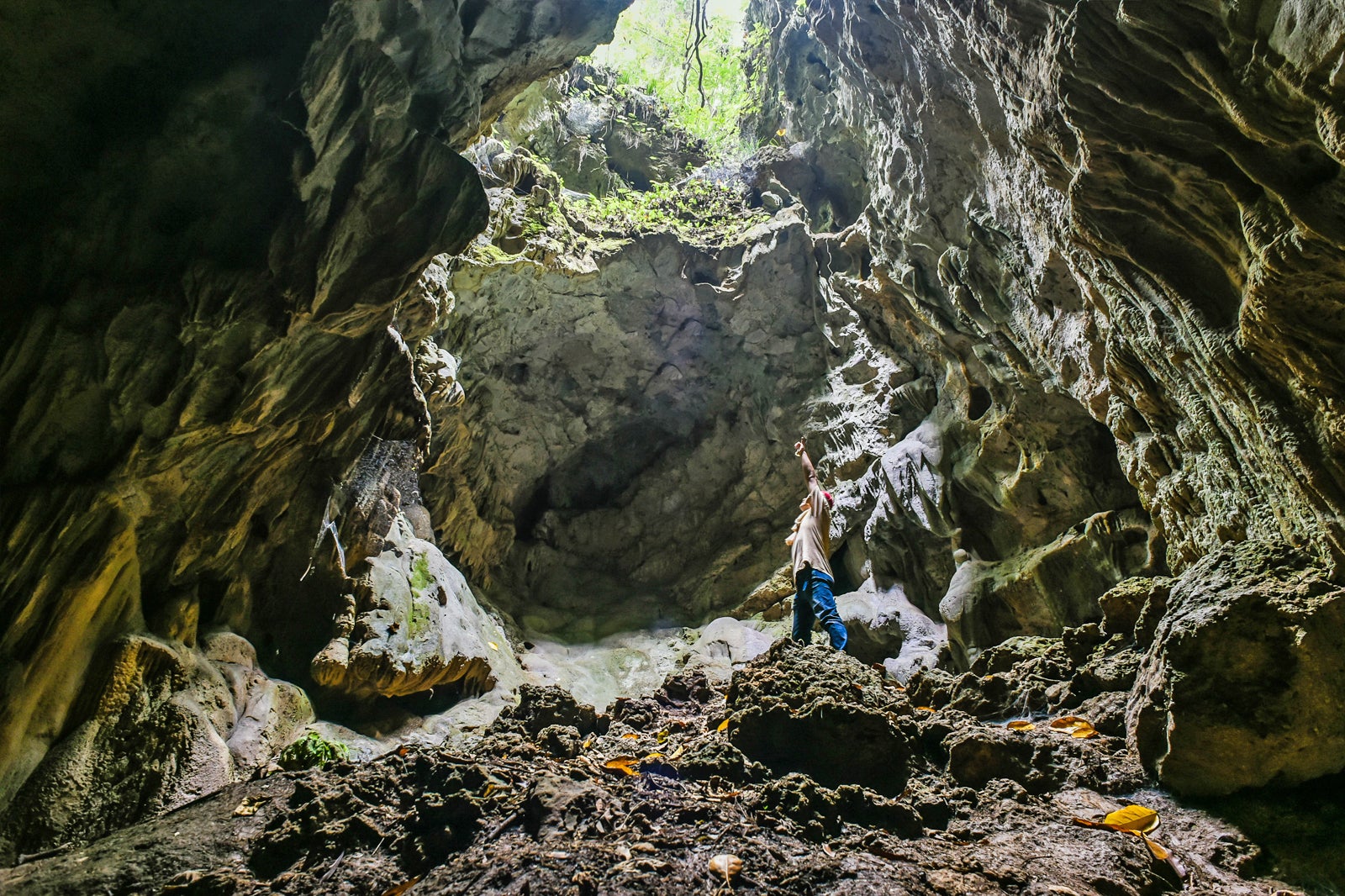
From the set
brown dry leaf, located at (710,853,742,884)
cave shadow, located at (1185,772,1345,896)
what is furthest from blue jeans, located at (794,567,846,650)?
brown dry leaf, located at (710,853,742,884)

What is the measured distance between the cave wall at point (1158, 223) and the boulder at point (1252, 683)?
35 centimetres

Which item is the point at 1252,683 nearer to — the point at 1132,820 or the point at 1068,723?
the point at 1132,820

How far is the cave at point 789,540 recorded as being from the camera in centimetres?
272

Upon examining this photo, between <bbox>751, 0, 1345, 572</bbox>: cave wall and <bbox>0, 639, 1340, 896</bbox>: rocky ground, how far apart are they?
170 cm

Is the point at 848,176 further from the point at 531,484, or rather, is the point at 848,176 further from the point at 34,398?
the point at 34,398

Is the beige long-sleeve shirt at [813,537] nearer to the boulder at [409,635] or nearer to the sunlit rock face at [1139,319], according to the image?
the sunlit rock face at [1139,319]

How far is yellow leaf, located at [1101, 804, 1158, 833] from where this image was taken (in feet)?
8.91

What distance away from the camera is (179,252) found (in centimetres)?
392

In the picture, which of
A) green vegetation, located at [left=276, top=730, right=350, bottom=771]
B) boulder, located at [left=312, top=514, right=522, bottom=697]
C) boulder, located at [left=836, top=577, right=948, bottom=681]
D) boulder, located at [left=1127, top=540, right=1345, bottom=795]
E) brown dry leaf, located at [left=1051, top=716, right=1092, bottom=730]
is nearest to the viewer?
boulder, located at [left=1127, top=540, right=1345, bottom=795]

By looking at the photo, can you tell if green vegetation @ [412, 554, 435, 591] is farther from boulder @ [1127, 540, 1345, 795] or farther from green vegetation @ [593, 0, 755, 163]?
green vegetation @ [593, 0, 755, 163]

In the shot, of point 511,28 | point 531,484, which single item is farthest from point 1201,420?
point 531,484

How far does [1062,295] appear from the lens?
20.1 feet

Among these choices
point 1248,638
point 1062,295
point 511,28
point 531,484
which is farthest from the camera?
point 531,484

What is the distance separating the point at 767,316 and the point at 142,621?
11.9 meters
